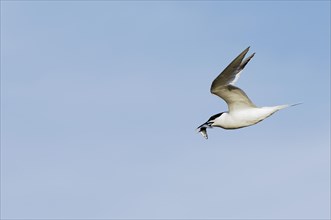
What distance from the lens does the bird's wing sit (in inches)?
834

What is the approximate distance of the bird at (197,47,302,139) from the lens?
2133 cm

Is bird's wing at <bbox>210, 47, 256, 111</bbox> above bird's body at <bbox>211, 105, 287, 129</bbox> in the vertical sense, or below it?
above

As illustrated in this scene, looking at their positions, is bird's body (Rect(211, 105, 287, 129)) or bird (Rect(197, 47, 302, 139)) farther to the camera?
bird's body (Rect(211, 105, 287, 129))

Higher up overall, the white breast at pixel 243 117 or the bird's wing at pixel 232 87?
the bird's wing at pixel 232 87

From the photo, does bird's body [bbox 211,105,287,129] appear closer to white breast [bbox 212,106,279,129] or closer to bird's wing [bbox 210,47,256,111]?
white breast [bbox 212,106,279,129]

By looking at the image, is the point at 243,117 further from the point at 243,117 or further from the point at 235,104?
the point at 235,104

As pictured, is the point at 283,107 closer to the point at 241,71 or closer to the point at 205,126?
the point at 241,71

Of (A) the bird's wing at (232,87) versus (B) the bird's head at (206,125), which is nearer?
(A) the bird's wing at (232,87)

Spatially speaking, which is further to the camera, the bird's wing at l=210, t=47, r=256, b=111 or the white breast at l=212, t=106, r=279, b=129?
the white breast at l=212, t=106, r=279, b=129

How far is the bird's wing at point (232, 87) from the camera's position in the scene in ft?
69.5

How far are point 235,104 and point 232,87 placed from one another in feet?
3.02

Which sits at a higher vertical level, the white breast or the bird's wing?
the bird's wing

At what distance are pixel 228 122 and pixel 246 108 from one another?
0.73 m

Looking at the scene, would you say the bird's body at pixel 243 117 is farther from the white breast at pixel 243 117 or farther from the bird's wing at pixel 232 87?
the bird's wing at pixel 232 87
